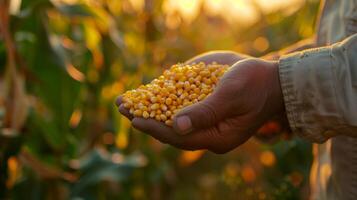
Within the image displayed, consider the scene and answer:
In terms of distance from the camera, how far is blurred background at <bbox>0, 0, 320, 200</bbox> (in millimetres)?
2432

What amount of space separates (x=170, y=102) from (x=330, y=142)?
46 centimetres

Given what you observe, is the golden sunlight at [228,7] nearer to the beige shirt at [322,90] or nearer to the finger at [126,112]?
the finger at [126,112]

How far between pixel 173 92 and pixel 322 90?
0.35 meters

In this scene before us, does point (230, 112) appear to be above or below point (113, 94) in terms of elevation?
above

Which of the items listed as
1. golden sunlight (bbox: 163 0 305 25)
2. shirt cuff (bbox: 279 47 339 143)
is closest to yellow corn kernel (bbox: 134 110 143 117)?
shirt cuff (bbox: 279 47 339 143)

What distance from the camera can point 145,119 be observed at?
1.47 metres

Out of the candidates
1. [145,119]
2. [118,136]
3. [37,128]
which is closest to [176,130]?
[145,119]

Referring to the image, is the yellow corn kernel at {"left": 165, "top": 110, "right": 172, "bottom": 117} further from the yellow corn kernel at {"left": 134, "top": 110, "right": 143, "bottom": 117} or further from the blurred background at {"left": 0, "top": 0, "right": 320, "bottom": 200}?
the blurred background at {"left": 0, "top": 0, "right": 320, "bottom": 200}

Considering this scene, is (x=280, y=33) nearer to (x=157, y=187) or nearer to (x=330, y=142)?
(x=157, y=187)

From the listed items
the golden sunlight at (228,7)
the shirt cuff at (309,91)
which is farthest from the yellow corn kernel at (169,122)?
the golden sunlight at (228,7)

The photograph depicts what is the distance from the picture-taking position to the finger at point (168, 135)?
1449 millimetres

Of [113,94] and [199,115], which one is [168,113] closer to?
[199,115]

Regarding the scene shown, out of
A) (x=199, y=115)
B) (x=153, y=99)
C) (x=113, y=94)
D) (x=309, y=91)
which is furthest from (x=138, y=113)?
(x=113, y=94)

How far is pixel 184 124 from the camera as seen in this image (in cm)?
138
